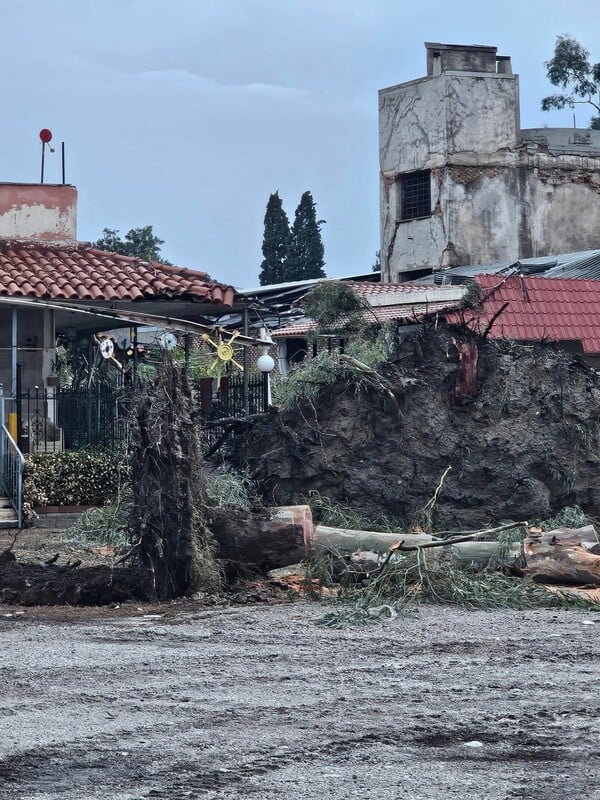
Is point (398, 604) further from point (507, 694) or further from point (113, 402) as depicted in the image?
point (113, 402)

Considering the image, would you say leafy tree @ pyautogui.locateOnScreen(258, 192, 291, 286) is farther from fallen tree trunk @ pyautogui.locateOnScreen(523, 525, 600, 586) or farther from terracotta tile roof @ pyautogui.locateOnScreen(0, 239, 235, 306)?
fallen tree trunk @ pyautogui.locateOnScreen(523, 525, 600, 586)

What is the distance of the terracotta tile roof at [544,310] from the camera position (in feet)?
74.5

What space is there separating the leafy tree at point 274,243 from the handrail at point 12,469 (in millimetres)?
38727

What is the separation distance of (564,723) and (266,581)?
594 centimetres

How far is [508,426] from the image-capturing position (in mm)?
15312

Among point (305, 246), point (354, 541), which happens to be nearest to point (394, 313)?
point (354, 541)

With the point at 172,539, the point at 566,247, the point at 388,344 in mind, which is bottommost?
the point at 172,539

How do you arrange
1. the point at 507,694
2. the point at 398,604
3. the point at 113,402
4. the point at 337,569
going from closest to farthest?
the point at 507,694 < the point at 398,604 < the point at 337,569 < the point at 113,402

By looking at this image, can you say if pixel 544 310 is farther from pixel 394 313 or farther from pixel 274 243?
pixel 274 243

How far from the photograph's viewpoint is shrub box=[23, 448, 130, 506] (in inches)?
715

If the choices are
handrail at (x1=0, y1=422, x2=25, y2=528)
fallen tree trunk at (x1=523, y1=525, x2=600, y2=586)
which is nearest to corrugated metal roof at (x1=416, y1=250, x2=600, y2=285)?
handrail at (x1=0, y1=422, x2=25, y2=528)

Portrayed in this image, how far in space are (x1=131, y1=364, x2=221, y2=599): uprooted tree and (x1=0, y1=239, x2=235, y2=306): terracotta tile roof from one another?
8.79 meters

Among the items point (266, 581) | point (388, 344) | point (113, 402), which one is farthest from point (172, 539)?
point (113, 402)

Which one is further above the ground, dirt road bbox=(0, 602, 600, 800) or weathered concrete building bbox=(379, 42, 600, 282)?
weathered concrete building bbox=(379, 42, 600, 282)
